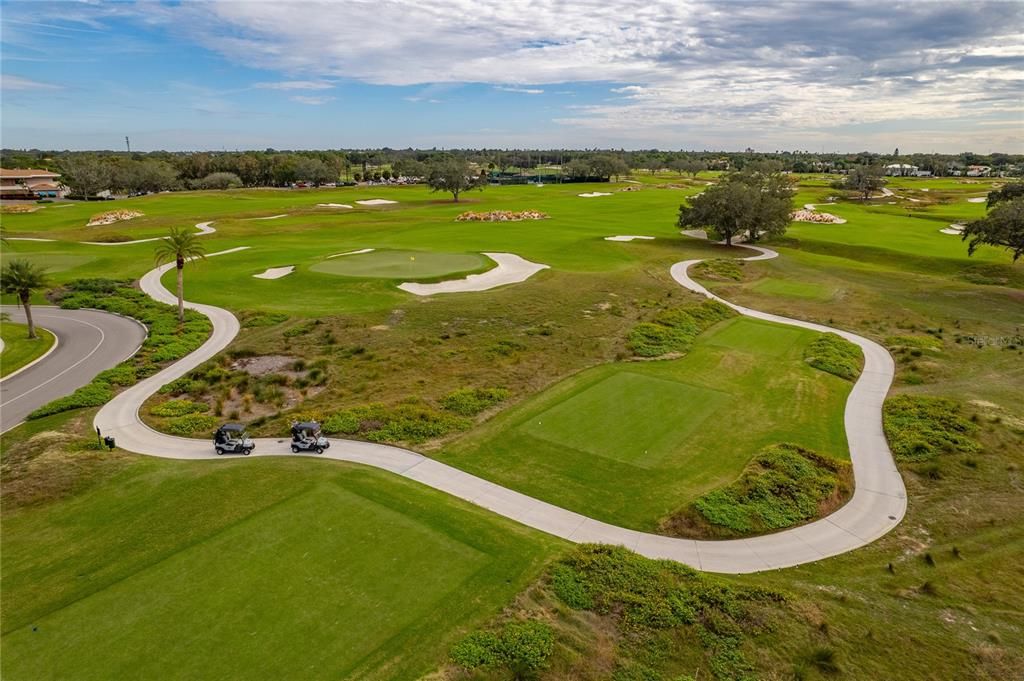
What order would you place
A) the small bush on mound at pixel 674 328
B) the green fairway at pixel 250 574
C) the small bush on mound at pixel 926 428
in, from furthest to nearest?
the small bush on mound at pixel 674 328 → the small bush on mound at pixel 926 428 → the green fairway at pixel 250 574

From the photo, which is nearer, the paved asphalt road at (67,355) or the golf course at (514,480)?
the golf course at (514,480)

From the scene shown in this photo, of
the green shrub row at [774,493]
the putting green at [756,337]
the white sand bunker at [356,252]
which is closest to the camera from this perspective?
the green shrub row at [774,493]

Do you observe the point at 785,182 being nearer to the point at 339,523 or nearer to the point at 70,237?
the point at 339,523

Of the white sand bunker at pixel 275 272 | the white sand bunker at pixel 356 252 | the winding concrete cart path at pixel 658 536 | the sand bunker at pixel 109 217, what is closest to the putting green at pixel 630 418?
the winding concrete cart path at pixel 658 536

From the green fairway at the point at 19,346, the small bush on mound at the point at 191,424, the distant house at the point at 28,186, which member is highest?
the distant house at the point at 28,186

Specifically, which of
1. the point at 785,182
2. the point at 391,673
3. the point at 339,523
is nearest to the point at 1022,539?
the point at 391,673

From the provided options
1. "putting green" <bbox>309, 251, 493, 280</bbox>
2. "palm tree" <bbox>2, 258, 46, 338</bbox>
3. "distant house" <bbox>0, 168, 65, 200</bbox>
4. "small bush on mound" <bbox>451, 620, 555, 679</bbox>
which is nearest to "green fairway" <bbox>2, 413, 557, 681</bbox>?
"small bush on mound" <bbox>451, 620, 555, 679</bbox>

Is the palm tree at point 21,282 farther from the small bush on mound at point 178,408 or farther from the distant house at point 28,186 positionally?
the distant house at point 28,186
